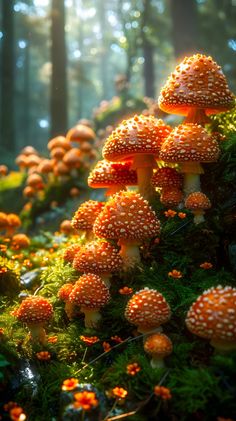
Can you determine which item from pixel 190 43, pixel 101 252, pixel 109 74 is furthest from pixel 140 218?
pixel 109 74

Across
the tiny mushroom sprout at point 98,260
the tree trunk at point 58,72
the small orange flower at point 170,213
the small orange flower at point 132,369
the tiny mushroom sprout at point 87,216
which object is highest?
the tree trunk at point 58,72

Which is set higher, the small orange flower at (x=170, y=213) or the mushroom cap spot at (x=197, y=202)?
the mushroom cap spot at (x=197, y=202)

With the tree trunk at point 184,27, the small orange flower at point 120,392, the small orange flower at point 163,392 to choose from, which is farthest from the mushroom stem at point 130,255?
the tree trunk at point 184,27

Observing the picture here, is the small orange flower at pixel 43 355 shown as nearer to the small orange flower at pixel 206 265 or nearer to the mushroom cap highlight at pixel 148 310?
the mushroom cap highlight at pixel 148 310

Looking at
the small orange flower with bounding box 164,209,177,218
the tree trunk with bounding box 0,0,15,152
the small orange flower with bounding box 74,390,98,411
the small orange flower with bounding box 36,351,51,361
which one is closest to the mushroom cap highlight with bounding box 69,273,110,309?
the small orange flower with bounding box 36,351,51,361

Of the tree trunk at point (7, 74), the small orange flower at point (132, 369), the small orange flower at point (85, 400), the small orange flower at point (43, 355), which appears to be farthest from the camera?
the tree trunk at point (7, 74)

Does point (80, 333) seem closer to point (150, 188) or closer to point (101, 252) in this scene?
point (101, 252)
